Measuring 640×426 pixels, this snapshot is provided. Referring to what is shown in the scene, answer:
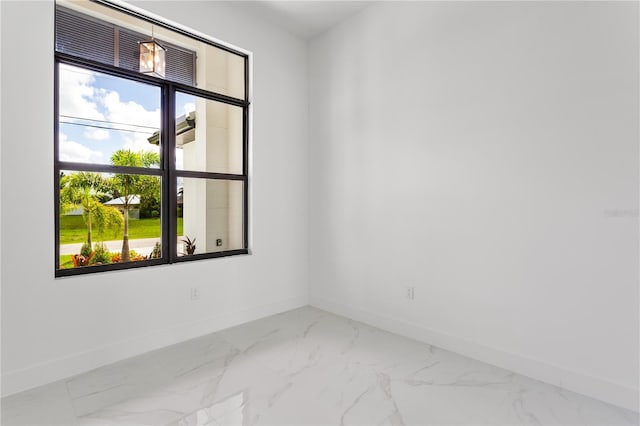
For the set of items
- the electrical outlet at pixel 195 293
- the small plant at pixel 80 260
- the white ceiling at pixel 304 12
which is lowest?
the electrical outlet at pixel 195 293

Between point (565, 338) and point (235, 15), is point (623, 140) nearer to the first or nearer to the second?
point (565, 338)

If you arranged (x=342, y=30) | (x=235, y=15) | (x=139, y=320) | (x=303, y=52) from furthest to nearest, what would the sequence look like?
(x=303, y=52)
(x=342, y=30)
(x=235, y=15)
(x=139, y=320)

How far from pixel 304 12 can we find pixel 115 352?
11.5 feet

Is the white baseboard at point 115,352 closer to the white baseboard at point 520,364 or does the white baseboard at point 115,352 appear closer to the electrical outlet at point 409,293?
the white baseboard at point 520,364

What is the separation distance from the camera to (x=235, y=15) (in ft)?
11.1

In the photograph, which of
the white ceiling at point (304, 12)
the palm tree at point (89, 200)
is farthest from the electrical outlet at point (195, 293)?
the white ceiling at point (304, 12)

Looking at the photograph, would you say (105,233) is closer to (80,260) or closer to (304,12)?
(80,260)

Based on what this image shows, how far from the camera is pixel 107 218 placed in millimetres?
2785

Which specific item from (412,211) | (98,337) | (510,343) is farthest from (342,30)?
(98,337)

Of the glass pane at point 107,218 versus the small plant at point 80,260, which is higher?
the glass pane at point 107,218

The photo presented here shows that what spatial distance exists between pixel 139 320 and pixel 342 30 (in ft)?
11.1

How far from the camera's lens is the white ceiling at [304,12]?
11.0 ft

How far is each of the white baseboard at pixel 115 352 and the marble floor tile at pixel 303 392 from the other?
0.22 feet

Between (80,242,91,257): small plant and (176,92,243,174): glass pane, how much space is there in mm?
962
